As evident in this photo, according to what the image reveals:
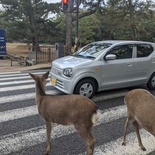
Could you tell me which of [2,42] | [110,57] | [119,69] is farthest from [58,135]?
[2,42]

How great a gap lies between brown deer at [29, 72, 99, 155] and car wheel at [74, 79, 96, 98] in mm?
2610

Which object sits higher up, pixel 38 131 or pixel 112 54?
pixel 112 54

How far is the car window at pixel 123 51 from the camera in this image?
6765 millimetres

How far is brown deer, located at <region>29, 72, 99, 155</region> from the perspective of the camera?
9.98 ft

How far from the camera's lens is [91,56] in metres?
6.67

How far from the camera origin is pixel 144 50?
7.42m

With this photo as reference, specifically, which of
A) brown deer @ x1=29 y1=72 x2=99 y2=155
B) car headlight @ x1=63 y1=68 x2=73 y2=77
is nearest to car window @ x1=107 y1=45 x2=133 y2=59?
car headlight @ x1=63 y1=68 x2=73 y2=77

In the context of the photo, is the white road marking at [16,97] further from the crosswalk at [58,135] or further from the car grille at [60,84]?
the car grille at [60,84]

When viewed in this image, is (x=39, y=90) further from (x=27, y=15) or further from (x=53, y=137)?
(x=27, y=15)

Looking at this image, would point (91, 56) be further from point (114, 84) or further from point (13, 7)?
point (13, 7)

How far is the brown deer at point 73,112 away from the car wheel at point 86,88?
103 inches

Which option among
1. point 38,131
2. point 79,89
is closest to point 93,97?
point 79,89

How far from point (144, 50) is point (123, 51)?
3.16ft

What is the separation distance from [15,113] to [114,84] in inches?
122
